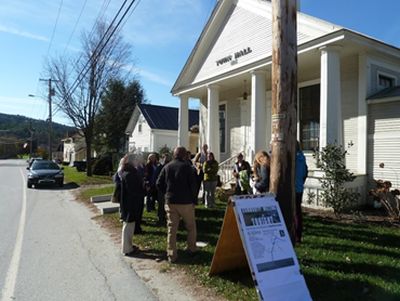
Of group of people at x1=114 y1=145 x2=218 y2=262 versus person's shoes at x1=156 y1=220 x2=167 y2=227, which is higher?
group of people at x1=114 y1=145 x2=218 y2=262

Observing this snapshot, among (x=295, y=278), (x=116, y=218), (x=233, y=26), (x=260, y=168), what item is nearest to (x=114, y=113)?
(x=233, y=26)

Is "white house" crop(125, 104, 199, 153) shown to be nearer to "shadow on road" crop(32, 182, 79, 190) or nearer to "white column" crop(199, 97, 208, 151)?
"white column" crop(199, 97, 208, 151)

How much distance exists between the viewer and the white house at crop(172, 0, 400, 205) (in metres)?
11.9

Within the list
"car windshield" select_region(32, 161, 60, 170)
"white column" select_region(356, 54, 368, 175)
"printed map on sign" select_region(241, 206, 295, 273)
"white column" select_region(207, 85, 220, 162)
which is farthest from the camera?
"car windshield" select_region(32, 161, 60, 170)

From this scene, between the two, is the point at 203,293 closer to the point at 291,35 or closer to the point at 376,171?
the point at 291,35

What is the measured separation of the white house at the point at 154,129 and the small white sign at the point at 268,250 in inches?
1061

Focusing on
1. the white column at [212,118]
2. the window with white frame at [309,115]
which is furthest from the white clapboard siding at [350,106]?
the white column at [212,118]

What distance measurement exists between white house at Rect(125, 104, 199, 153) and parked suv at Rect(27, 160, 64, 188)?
10.9m

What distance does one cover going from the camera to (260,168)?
24.9 feet

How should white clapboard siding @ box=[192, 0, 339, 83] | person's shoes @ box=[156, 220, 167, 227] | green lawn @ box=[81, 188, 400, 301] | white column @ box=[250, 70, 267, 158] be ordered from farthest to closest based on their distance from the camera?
1. white column @ box=[250, 70, 267, 158]
2. white clapboard siding @ box=[192, 0, 339, 83]
3. person's shoes @ box=[156, 220, 167, 227]
4. green lawn @ box=[81, 188, 400, 301]

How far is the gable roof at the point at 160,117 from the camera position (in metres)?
35.4

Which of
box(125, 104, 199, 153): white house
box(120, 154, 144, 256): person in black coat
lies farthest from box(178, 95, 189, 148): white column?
box(120, 154, 144, 256): person in black coat

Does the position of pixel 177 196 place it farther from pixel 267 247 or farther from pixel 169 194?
pixel 267 247

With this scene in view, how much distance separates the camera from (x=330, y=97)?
38.5ft
